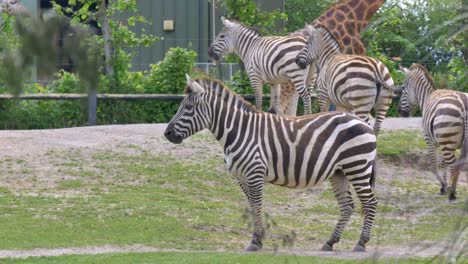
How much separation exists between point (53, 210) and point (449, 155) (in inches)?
201

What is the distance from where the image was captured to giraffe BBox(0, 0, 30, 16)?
3532mm

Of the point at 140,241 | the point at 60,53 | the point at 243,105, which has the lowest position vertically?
the point at 140,241

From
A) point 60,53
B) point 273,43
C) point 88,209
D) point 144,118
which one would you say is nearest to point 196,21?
point 144,118

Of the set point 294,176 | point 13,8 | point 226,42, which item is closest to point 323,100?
point 226,42

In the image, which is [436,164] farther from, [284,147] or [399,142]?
[284,147]

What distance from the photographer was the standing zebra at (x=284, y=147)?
973 centimetres

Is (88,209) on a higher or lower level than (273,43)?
lower

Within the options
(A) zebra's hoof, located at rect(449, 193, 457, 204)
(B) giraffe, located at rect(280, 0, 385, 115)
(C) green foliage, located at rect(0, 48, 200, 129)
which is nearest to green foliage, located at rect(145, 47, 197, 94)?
(C) green foliage, located at rect(0, 48, 200, 129)

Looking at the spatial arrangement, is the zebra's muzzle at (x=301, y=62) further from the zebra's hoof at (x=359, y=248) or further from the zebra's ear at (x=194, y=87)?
the zebra's hoof at (x=359, y=248)

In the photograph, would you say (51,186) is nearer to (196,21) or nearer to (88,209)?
(88,209)

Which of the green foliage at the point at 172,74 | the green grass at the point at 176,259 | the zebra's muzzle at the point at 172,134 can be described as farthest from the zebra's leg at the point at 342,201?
the green foliage at the point at 172,74

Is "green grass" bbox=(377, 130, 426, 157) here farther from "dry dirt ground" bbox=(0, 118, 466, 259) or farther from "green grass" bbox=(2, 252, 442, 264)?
"green grass" bbox=(2, 252, 442, 264)

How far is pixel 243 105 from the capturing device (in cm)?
1028

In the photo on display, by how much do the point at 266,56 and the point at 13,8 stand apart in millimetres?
11118
